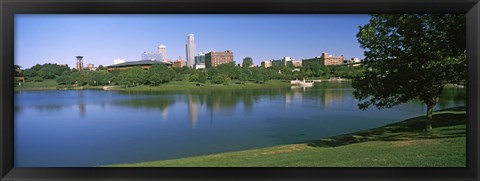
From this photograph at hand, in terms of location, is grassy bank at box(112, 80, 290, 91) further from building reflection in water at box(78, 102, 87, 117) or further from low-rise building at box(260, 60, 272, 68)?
building reflection in water at box(78, 102, 87, 117)

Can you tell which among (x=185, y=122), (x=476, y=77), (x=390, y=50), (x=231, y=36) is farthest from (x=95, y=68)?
(x=476, y=77)

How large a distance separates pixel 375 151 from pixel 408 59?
95 centimetres

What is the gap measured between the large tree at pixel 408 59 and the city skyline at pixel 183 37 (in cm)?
22

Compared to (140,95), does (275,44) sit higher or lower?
higher

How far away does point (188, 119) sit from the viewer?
136 inches

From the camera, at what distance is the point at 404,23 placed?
3.34 metres

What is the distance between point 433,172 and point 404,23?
1.44 m

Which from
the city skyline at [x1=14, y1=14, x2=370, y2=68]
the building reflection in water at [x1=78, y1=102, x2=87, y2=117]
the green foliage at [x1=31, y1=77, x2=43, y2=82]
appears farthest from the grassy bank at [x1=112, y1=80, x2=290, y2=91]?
the green foliage at [x1=31, y1=77, x2=43, y2=82]

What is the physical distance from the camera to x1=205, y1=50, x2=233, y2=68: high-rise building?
3.53 m

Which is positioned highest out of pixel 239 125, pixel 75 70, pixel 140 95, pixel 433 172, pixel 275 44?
pixel 275 44

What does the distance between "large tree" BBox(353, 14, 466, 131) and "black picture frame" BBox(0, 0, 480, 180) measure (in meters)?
0.76

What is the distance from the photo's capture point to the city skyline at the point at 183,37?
3.21 meters

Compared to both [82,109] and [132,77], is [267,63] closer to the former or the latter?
[132,77]

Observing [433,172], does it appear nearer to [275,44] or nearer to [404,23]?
[404,23]
